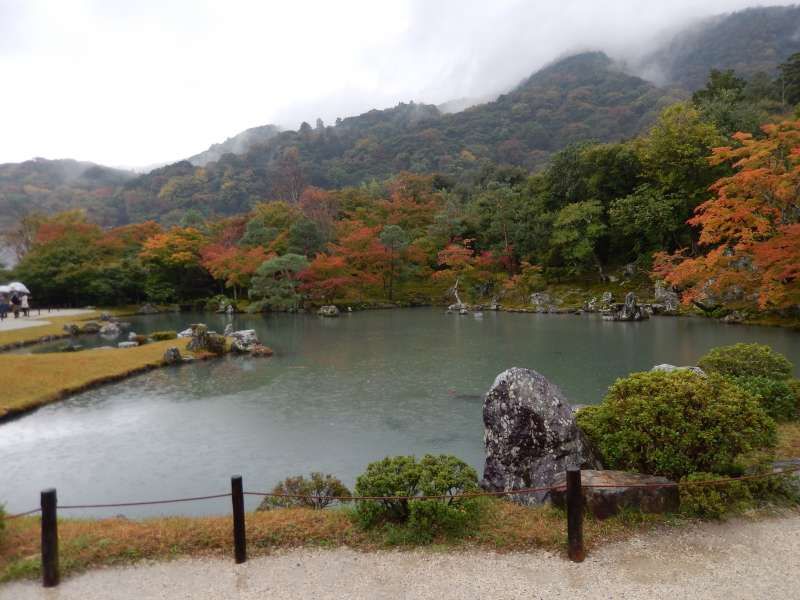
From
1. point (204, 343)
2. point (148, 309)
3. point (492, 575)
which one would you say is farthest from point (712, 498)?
point (148, 309)

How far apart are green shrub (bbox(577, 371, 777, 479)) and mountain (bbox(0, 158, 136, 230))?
82213 mm

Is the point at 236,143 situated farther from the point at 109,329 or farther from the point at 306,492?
the point at 306,492

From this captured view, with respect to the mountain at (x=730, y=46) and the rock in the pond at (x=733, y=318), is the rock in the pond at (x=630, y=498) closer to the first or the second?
the rock in the pond at (x=733, y=318)

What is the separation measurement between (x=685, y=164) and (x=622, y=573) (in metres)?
34.0

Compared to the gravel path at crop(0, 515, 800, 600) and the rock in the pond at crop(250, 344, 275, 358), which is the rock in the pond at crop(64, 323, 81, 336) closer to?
the rock in the pond at crop(250, 344, 275, 358)

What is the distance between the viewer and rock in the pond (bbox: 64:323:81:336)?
27.8m

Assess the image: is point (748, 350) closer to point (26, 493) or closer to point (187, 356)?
point (26, 493)

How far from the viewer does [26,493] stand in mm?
8594

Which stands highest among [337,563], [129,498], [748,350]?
[748,350]

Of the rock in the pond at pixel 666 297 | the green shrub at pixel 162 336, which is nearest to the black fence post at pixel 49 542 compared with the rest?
the green shrub at pixel 162 336

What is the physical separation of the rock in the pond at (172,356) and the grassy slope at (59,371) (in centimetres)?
25

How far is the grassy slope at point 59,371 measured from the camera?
14.0 metres

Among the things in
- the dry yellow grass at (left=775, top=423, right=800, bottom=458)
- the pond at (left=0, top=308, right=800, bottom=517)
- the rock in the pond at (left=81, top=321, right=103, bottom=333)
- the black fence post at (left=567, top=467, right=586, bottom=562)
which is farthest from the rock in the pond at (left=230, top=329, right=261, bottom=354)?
the black fence post at (left=567, top=467, right=586, bottom=562)

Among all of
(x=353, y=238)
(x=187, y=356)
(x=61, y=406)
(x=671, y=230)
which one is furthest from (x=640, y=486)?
(x=353, y=238)
